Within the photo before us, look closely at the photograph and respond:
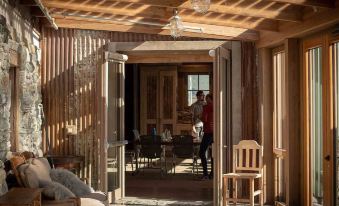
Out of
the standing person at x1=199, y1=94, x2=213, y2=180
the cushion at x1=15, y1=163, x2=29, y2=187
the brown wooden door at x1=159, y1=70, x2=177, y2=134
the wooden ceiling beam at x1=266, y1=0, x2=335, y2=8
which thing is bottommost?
the cushion at x1=15, y1=163, x2=29, y2=187

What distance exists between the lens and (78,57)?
949 centimetres

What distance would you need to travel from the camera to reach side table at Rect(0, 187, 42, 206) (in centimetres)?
481

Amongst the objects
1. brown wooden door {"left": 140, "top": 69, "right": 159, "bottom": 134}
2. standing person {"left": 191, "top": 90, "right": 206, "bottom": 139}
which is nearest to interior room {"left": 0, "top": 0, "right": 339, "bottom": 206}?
standing person {"left": 191, "top": 90, "right": 206, "bottom": 139}

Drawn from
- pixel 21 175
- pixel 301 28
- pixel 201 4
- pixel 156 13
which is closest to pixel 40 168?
pixel 21 175

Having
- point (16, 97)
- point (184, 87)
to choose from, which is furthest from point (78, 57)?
point (184, 87)

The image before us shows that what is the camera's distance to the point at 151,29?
29.5 ft

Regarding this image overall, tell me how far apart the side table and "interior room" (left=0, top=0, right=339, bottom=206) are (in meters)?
1.06

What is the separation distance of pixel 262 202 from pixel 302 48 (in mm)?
2303

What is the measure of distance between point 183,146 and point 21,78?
15.5 ft

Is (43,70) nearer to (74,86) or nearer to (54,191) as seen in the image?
(74,86)

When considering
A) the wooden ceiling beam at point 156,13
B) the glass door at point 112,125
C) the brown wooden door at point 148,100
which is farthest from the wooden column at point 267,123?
the brown wooden door at point 148,100

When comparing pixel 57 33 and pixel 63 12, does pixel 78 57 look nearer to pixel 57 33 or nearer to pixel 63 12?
pixel 57 33

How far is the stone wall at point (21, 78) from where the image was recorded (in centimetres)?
648

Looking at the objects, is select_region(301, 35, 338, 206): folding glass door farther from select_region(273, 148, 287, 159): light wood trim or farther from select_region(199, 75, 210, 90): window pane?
select_region(199, 75, 210, 90): window pane
